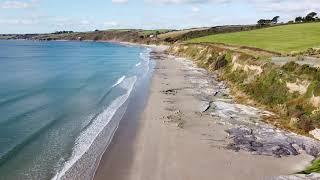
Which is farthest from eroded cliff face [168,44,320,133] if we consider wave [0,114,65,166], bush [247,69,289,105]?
wave [0,114,65,166]

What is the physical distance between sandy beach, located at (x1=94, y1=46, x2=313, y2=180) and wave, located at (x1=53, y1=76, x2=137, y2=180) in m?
0.54

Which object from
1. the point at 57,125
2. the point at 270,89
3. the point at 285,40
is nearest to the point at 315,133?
the point at 270,89

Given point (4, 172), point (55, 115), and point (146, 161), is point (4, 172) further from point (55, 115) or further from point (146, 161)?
point (55, 115)

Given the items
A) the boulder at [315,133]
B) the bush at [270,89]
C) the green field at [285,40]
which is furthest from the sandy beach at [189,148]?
the green field at [285,40]

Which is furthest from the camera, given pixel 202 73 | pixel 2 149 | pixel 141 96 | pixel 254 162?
pixel 202 73

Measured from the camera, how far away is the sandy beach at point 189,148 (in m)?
20.8

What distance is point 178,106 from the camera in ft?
121

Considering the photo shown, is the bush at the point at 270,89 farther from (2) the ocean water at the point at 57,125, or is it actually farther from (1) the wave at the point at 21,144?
(1) the wave at the point at 21,144

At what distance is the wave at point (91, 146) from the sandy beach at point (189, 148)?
0.54 m

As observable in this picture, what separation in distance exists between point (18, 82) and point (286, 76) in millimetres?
32929

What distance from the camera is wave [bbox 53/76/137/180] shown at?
68.0 feet

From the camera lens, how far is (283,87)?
34656 millimetres

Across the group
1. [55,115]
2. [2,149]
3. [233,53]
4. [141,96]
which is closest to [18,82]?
[141,96]

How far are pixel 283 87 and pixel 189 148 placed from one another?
521 inches
